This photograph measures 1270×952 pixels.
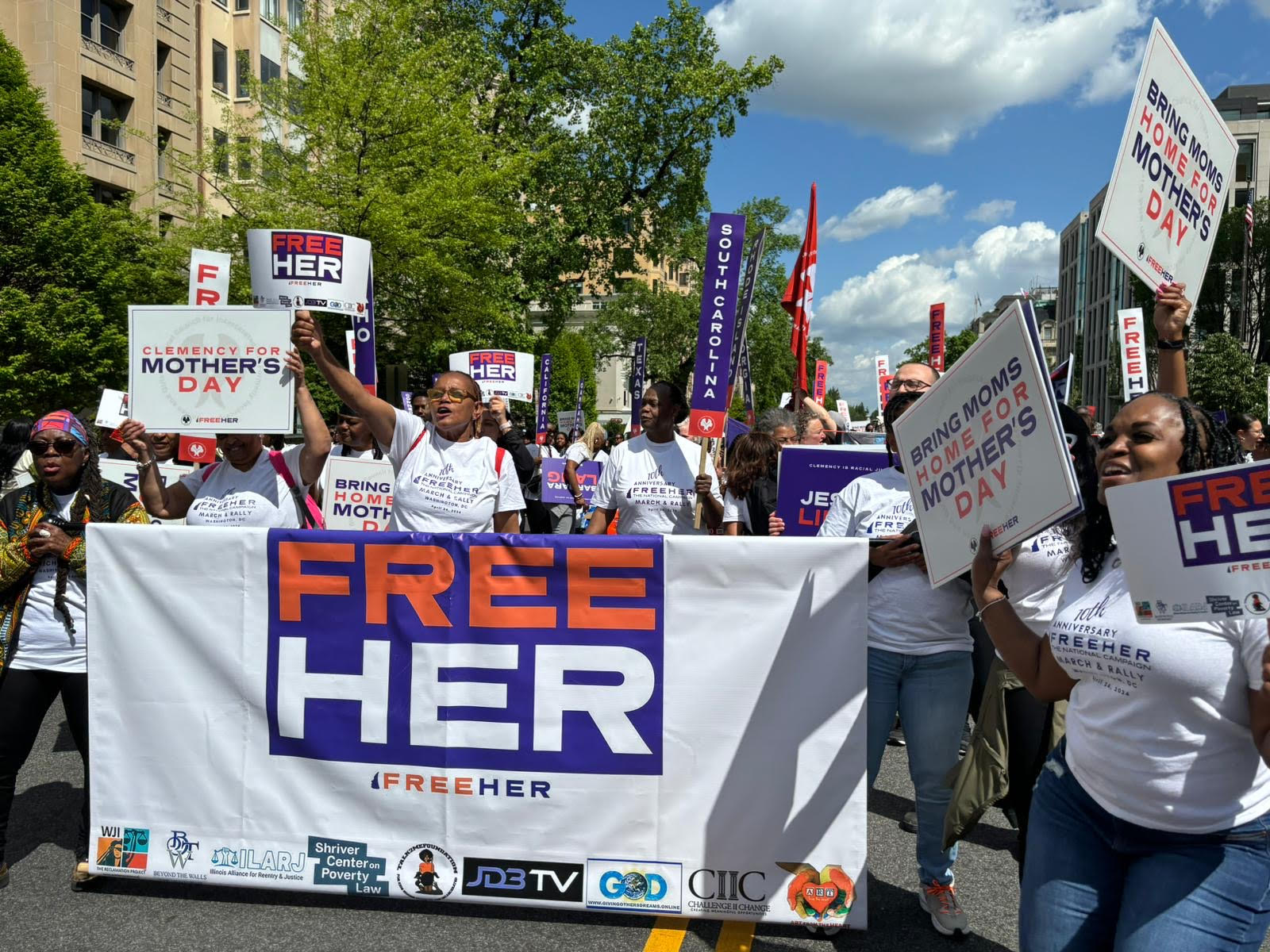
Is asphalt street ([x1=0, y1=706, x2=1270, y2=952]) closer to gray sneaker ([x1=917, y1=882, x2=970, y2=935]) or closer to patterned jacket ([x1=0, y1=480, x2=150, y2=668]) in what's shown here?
gray sneaker ([x1=917, y1=882, x2=970, y2=935])

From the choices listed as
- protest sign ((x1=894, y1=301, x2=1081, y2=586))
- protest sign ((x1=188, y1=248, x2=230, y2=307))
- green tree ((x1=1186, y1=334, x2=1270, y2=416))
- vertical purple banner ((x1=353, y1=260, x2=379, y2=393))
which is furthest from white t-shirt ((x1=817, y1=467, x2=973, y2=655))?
green tree ((x1=1186, y1=334, x2=1270, y2=416))

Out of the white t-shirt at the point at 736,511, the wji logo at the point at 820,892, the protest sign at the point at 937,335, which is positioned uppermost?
the protest sign at the point at 937,335

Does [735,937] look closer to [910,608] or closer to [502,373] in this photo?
[910,608]

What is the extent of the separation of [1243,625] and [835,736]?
5.67 ft

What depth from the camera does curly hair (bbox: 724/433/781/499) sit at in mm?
6328

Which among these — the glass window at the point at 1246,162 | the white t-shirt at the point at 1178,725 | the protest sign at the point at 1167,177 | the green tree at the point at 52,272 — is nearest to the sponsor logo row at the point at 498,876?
the white t-shirt at the point at 1178,725

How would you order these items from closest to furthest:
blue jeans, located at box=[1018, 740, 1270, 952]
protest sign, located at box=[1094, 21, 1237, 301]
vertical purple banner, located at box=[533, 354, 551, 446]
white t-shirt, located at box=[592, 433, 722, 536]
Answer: blue jeans, located at box=[1018, 740, 1270, 952], protest sign, located at box=[1094, 21, 1237, 301], white t-shirt, located at box=[592, 433, 722, 536], vertical purple banner, located at box=[533, 354, 551, 446]

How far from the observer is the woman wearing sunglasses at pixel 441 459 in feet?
15.3

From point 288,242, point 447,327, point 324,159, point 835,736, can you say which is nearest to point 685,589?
point 835,736

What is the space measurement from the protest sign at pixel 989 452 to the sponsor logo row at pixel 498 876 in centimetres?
140

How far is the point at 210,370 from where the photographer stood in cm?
480

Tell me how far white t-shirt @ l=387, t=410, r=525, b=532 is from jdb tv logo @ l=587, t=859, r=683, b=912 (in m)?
1.70

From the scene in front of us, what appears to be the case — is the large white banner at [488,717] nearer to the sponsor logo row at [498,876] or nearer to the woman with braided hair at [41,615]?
the sponsor logo row at [498,876]

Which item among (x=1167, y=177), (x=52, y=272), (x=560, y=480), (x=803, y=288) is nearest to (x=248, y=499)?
(x=1167, y=177)
